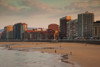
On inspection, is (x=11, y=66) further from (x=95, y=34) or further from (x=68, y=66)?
(x=95, y=34)

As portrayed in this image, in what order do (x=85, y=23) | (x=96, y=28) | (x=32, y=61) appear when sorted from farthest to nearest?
(x=85, y=23) < (x=96, y=28) < (x=32, y=61)

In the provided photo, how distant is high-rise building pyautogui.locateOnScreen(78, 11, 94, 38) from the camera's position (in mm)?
195750

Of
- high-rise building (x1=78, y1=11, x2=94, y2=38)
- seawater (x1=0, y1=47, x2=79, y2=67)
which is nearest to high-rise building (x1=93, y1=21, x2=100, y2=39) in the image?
high-rise building (x1=78, y1=11, x2=94, y2=38)

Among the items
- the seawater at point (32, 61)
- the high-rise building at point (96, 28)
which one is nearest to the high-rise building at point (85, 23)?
the high-rise building at point (96, 28)

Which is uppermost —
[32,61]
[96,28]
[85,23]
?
[85,23]

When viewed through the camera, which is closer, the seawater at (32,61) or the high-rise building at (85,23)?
the seawater at (32,61)

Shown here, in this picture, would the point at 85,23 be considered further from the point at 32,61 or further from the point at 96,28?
the point at 32,61

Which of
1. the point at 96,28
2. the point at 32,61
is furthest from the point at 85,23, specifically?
the point at 32,61

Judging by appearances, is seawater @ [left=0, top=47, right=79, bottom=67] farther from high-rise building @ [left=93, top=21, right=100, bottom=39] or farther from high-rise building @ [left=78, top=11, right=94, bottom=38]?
high-rise building @ [left=78, top=11, right=94, bottom=38]

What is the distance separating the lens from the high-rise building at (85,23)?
642 feet

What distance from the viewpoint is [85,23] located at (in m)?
198

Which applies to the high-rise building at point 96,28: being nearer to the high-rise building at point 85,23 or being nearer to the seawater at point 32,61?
the high-rise building at point 85,23

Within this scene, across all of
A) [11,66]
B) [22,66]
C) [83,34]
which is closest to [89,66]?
[22,66]

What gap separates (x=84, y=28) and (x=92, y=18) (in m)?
16.7
